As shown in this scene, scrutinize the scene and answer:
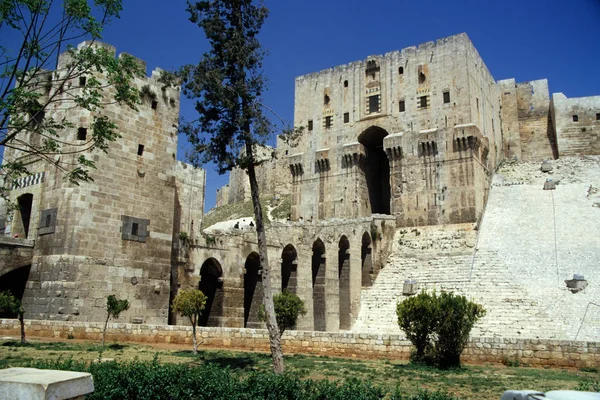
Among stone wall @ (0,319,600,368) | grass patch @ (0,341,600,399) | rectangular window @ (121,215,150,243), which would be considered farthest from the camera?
rectangular window @ (121,215,150,243)

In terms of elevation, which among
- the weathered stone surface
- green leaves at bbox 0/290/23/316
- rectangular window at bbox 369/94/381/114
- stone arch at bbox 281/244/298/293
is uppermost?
rectangular window at bbox 369/94/381/114

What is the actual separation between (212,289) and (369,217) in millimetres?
13860

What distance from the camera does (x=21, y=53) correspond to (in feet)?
31.6

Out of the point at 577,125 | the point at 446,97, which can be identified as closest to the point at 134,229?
the point at 446,97

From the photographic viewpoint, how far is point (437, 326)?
49.7ft

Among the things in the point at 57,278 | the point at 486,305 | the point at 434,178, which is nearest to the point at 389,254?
the point at 434,178

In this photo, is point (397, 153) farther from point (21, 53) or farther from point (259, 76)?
point (21, 53)

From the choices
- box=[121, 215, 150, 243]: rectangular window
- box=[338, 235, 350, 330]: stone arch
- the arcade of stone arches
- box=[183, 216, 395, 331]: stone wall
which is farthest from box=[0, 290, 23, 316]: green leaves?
box=[338, 235, 350, 330]: stone arch

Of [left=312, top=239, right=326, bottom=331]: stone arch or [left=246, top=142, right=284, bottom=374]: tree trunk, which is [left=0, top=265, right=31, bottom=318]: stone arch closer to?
[left=246, top=142, right=284, bottom=374]: tree trunk

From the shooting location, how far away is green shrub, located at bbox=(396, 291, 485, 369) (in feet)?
49.0

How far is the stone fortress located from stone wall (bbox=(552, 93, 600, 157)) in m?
0.13

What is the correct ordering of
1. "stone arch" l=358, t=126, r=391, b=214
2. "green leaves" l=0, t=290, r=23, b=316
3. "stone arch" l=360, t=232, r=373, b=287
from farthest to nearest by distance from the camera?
1. "stone arch" l=358, t=126, r=391, b=214
2. "stone arch" l=360, t=232, r=373, b=287
3. "green leaves" l=0, t=290, r=23, b=316

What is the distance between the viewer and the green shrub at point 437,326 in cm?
1492

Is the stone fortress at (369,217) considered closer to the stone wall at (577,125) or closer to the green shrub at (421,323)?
the stone wall at (577,125)
